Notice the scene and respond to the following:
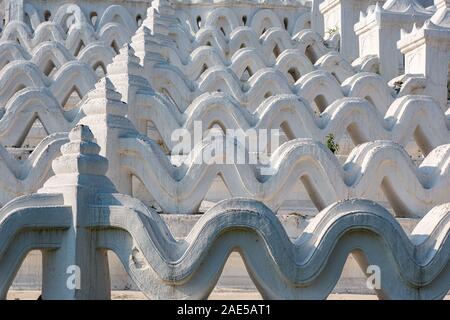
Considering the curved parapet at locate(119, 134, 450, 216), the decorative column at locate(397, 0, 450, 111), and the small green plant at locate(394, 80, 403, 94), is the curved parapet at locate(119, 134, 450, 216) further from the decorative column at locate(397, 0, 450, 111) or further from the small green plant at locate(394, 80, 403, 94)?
the decorative column at locate(397, 0, 450, 111)

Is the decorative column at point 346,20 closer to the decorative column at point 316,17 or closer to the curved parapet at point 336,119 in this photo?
the decorative column at point 316,17

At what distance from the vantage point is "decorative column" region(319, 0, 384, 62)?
16.6 m

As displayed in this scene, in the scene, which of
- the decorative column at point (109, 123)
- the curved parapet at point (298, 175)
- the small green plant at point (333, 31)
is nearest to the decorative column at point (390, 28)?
the small green plant at point (333, 31)

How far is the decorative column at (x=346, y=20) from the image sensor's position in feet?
54.4

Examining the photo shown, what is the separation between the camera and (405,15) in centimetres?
1477

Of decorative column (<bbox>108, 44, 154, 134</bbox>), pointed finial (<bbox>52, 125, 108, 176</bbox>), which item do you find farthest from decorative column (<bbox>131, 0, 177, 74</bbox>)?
pointed finial (<bbox>52, 125, 108, 176</bbox>)

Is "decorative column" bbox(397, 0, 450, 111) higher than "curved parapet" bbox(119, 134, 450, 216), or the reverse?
"decorative column" bbox(397, 0, 450, 111)

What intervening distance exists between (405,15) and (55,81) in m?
6.46

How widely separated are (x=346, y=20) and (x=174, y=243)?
11975 millimetres

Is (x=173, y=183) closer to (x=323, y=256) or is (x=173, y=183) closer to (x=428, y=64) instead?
(x=323, y=256)

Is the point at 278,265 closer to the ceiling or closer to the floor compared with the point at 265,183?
closer to the floor

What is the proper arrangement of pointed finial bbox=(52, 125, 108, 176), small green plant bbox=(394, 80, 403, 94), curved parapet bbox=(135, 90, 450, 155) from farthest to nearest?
small green plant bbox=(394, 80, 403, 94), curved parapet bbox=(135, 90, 450, 155), pointed finial bbox=(52, 125, 108, 176)

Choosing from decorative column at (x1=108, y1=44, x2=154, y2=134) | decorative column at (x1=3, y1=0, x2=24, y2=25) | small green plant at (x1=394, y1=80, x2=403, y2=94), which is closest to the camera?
decorative column at (x1=108, y1=44, x2=154, y2=134)
